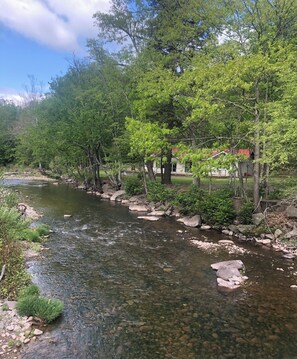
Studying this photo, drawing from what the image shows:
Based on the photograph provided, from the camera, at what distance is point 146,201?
89.0 ft

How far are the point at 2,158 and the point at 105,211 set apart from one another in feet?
159

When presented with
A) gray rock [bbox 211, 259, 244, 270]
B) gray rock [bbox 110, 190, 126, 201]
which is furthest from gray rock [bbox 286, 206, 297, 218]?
gray rock [bbox 110, 190, 126, 201]

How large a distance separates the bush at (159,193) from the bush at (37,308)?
661 inches

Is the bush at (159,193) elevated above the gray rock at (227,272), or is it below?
above

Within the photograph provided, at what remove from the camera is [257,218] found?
17.6m

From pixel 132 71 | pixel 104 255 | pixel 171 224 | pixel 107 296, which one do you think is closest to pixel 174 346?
pixel 107 296

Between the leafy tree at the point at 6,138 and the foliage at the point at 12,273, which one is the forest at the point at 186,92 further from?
the leafy tree at the point at 6,138

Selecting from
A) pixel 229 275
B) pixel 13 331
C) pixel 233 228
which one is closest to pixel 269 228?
pixel 233 228

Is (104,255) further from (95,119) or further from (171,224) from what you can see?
(95,119)

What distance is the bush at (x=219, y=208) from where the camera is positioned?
18.7 meters

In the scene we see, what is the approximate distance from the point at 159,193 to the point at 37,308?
1765 centimetres

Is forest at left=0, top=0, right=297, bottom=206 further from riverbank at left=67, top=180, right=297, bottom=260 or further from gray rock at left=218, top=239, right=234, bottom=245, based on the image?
gray rock at left=218, top=239, right=234, bottom=245

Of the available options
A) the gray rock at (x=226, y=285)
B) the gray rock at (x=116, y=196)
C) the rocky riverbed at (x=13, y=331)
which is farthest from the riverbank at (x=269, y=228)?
the rocky riverbed at (x=13, y=331)

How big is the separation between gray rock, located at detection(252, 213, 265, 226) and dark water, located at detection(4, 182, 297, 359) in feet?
9.10
